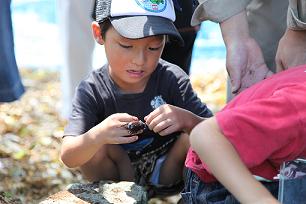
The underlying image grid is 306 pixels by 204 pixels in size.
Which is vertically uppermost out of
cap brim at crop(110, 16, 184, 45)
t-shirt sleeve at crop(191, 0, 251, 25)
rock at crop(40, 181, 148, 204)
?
t-shirt sleeve at crop(191, 0, 251, 25)

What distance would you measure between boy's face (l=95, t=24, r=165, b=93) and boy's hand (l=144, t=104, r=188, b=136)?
177mm

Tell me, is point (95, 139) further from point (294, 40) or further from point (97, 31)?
point (294, 40)

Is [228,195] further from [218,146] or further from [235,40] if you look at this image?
[235,40]

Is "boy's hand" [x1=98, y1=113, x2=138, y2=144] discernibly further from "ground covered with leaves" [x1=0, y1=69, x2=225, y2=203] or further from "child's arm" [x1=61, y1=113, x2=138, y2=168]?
"ground covered with leaves" [x1=0, y1=69, x2=225, y2=203]

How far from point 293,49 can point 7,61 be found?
123 cm

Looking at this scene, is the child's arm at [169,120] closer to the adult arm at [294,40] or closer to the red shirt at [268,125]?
the adult arm at [294,40]

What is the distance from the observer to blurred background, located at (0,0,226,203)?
10.6ft

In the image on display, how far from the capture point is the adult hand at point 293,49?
6.84 ft

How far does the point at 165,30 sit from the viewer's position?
232 cm

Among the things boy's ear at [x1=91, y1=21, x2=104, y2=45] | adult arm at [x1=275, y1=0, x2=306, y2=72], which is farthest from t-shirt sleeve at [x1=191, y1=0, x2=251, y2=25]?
boy's ear at [x1=91, y1=21, x2=104, y2=45]

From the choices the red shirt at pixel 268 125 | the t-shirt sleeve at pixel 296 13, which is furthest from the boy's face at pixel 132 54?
the red shirt at pixel 268 125

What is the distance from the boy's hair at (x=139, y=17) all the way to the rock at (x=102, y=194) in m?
0.54

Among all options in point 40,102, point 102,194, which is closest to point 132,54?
point 102,194

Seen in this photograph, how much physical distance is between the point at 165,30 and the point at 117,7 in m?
0.21
